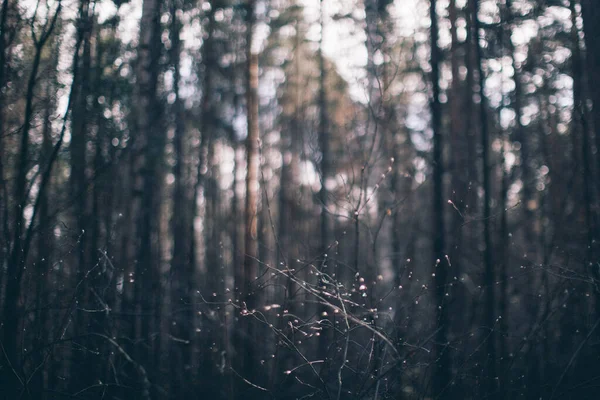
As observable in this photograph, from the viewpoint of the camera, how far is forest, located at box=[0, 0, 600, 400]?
571 cm

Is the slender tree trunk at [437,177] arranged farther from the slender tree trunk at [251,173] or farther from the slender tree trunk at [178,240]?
the slender tree trunk at [178,240]

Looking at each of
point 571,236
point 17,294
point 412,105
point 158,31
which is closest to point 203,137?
point 158,31

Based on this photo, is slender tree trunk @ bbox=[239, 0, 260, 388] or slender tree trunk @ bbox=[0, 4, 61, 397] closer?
slender tree trunk @ bbox=[0, 4, 61, 397]

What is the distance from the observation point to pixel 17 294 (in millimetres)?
5672

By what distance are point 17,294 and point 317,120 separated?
10.3m

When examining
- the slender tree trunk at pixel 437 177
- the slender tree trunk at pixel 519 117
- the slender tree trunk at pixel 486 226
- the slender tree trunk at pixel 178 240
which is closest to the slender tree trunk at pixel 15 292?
the slender tree trunk at pixel 178 240

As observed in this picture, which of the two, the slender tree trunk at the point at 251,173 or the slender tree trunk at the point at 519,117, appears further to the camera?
the slender tree trunk at the point at 519,117

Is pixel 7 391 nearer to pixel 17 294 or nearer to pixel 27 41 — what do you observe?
pixel 17 294

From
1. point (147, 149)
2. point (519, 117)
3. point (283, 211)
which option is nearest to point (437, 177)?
point (519, 117)

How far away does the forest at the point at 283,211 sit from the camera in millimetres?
5711

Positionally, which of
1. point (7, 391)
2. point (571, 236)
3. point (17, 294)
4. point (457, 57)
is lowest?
point (7, 391)

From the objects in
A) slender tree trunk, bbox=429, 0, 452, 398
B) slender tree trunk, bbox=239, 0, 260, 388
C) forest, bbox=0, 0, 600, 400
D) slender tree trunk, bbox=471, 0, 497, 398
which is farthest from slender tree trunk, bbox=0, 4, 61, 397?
slender tree trunk, bbox=471, 0, 497, 398

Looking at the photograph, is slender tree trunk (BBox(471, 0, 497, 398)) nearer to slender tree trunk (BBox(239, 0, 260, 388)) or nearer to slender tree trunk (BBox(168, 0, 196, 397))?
slender tree trunk (BBox(239, 0, 260, 388))

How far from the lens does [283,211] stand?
661 inches
